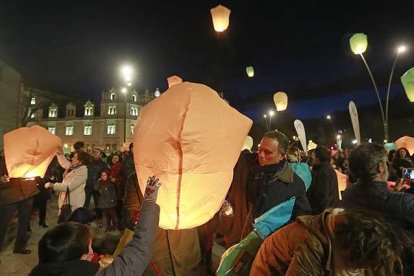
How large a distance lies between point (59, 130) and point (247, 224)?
284ft

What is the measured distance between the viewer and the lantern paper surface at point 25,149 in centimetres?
517

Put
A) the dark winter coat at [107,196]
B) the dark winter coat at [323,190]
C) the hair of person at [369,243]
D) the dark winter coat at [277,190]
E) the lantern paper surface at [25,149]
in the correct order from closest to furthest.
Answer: the hair of person at [369,243] < the dark winter coat at [277,190] < the lantern paper surface at [25,149] < the dark winter coat at [323,190] < the dark winter coat at [107,196]

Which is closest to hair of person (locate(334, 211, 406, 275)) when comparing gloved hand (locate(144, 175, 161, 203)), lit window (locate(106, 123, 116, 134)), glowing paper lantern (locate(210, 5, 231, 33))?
gloved hand (locate(144, 175, 161, 203))

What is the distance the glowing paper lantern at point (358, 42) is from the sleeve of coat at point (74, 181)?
11.0 metres

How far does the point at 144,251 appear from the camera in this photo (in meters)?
2.24

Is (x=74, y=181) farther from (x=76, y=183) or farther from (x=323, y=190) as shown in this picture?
(x=323, y=190)

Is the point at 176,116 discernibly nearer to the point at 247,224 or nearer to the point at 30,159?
the point at 247,224

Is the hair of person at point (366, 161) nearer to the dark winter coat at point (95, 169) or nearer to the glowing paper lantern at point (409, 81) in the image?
the dark winter coat at point (95, 169)

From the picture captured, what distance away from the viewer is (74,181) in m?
6.02

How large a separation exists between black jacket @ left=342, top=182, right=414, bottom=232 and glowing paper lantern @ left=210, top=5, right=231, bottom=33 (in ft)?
28.0

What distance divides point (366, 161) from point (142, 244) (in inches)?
71.3

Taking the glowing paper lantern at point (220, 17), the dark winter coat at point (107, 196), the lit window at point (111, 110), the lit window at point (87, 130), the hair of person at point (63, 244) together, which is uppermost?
the lit window at point (111, 110)

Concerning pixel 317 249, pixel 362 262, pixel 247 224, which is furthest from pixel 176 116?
pixel 247 224

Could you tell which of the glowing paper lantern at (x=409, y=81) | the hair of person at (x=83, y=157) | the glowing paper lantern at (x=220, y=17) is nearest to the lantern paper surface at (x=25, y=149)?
the hair of person at (x=83, y=157)
